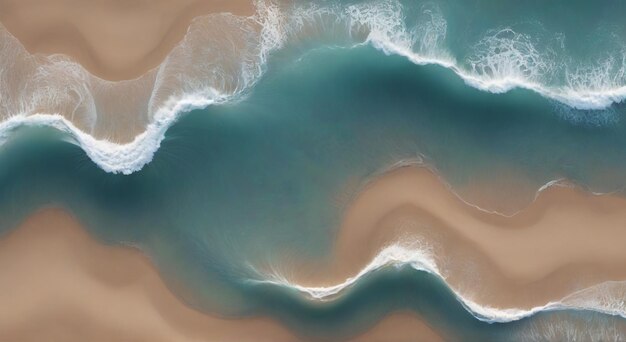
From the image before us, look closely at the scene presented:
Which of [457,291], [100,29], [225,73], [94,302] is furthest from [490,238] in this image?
[100,29]

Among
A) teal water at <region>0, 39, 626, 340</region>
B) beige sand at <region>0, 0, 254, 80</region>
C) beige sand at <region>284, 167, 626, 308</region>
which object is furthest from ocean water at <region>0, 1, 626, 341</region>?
beige sand at <region>0, 0, 254, 80</region>

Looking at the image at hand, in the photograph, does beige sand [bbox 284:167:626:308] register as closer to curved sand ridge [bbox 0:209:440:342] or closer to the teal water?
the teal water

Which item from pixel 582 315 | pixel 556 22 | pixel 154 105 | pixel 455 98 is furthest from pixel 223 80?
pixel 582 315

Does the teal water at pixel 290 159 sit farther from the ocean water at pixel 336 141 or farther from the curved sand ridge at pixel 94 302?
the curved sand ridge at pixel 94 302

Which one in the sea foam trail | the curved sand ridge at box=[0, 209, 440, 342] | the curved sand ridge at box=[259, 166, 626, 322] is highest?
the sea foam trail

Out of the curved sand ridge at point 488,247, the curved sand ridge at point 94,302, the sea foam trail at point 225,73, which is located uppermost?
the sea foam trail at point 225,73

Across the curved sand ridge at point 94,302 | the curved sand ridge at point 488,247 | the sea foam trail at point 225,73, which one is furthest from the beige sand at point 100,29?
the curved sand ridge at point 488,247
